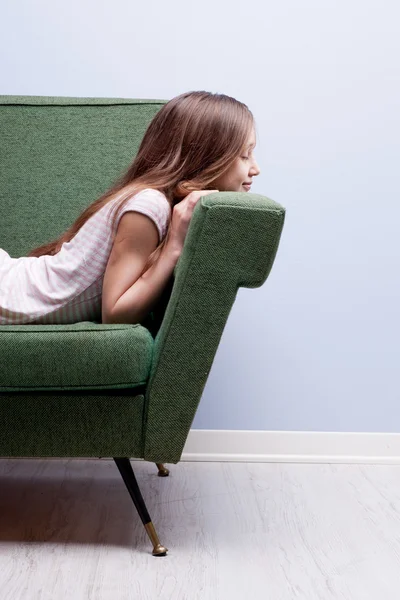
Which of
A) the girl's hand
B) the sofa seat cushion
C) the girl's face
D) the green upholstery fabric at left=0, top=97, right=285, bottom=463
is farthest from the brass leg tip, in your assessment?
the girl's face

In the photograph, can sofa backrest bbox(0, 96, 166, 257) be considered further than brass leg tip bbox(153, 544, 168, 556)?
Yes

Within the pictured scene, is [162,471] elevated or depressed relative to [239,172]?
depressed

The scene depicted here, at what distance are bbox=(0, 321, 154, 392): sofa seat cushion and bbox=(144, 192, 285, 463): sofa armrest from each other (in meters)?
0.06

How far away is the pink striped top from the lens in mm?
1623

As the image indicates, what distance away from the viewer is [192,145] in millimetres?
1649

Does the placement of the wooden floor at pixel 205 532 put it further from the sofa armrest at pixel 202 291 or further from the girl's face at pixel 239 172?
the girl's face at pixel 239 172

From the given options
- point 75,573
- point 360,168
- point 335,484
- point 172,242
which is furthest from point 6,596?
point 360,168

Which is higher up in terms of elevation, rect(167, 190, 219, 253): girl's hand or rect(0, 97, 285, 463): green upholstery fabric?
rect(167, 190, 219, 253): girl's hand

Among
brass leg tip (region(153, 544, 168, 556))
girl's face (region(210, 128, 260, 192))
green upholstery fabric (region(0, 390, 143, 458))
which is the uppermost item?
girl's face (region(210, 128, 260, 192))

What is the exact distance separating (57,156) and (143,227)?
1.95 ft

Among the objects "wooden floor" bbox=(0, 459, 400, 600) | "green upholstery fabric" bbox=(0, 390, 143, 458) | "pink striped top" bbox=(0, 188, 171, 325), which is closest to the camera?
"wooden floor" bbox=(0, 459, 400, 600)

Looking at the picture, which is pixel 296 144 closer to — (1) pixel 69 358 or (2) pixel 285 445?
(2) pixel 285 445

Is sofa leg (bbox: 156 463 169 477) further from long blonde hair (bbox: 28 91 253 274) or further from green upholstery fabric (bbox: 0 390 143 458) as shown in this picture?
long blonde hair (bbox: 28 91 253 274)

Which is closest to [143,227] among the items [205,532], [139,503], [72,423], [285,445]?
[72,423]
